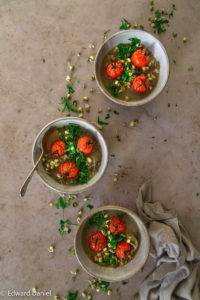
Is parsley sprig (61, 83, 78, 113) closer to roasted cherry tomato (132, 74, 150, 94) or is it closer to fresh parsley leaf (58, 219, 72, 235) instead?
roasted cherry tomato (132, 74, 150, 94)

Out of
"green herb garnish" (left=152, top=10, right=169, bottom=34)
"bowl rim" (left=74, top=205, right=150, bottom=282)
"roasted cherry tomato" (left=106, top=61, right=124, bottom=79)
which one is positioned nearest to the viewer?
"bowl rim" (left=74, top=205, right=150, bottom=282)

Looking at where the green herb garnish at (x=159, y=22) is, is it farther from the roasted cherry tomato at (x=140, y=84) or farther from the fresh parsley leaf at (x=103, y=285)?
the fresh parsley leaf at (x=103, y=285)

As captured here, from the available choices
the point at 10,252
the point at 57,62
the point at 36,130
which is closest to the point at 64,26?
the point at 57,62

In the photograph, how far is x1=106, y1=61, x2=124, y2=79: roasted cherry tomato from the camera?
150 centimetres

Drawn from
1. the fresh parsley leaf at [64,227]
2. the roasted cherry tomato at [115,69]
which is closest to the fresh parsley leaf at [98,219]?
the fresh parsley leaf at [64,227]

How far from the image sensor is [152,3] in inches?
64.2

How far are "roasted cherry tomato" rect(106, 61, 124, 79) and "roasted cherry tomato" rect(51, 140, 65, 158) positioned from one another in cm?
32

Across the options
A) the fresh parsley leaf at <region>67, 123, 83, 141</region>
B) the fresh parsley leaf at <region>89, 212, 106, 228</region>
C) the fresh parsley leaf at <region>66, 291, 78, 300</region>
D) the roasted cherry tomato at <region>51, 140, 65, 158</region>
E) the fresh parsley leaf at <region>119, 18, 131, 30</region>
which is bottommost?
the fresh parsley leaf at <region>66, 291, 78, 300</region>

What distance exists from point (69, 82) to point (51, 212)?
524 mm

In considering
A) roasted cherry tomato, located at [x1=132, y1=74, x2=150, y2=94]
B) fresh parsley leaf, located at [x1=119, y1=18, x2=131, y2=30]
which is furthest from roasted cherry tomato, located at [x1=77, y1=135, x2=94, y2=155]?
fresh parsley leaf, located at [x1=119, y1=18, x2=131, y2=30]

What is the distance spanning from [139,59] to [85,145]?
387 mm

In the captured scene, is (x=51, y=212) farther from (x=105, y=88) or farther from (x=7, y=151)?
(x=105, y=88)

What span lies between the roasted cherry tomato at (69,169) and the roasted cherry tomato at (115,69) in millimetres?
370

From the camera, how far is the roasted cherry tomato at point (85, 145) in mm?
1442
